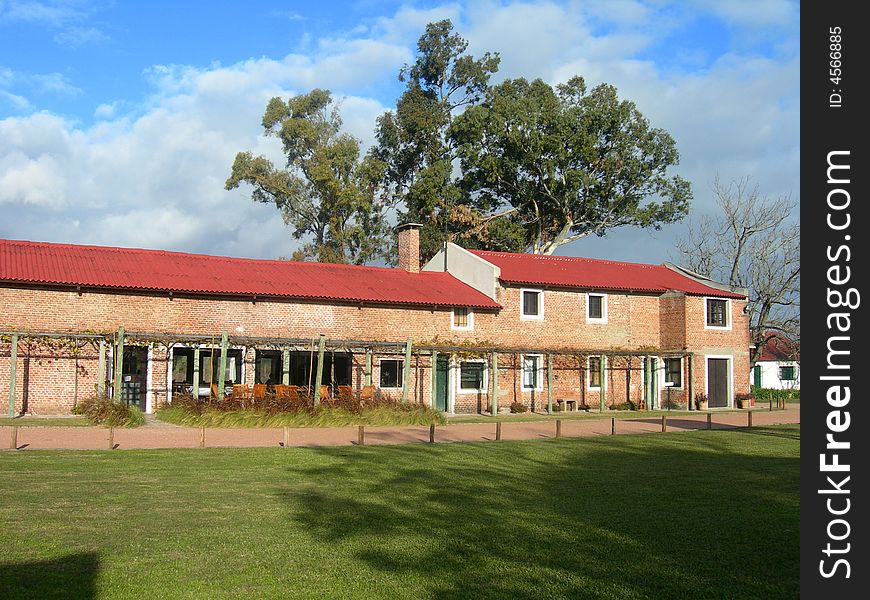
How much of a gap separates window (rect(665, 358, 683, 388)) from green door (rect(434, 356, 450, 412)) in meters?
10.3

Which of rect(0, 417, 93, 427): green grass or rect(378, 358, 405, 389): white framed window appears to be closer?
rect(0, 417, 93, 427): green grass

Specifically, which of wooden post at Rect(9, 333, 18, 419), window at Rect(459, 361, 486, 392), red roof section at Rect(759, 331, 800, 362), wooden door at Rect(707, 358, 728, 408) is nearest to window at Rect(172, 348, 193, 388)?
wooden post at Rect(9, 333, 18, 419)

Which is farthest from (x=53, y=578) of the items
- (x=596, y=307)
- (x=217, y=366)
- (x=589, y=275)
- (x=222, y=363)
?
(x=589, y=275)

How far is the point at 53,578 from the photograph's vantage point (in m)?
7.63

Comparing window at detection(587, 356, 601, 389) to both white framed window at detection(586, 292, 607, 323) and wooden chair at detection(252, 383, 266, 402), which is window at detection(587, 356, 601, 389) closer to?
white framed window at detection(586, 292, 607, 323)

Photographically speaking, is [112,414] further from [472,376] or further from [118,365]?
[472,376]

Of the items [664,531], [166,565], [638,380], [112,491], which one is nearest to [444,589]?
[166,565]

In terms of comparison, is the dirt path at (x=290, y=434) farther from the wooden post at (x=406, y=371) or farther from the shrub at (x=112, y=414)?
the wooden post at (x=406, y=371)

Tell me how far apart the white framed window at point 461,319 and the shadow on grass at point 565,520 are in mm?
14390

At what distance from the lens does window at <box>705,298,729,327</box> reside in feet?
118

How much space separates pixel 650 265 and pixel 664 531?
3087cm

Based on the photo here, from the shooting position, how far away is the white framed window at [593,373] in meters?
34.5

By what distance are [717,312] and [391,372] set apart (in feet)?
48.3

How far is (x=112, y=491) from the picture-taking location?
12203mm
